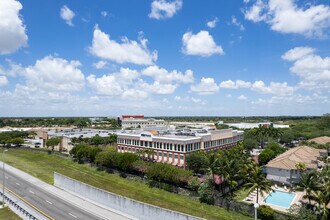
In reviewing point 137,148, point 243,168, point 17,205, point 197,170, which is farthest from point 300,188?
point 137,148

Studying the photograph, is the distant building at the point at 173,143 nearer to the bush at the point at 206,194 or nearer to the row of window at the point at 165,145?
the row of window at the point at 165,145

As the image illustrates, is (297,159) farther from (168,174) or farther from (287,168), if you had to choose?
(168,174)

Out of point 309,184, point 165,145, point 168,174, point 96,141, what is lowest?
point 168,174

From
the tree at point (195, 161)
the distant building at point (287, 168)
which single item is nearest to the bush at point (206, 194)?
the tree at point (195, 161)

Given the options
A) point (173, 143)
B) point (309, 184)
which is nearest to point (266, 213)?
point (309, 184)

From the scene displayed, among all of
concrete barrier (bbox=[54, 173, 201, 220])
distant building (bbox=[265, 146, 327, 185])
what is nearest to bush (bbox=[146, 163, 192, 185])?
concrete barrier (bbox=[54, 173, 201, 220])

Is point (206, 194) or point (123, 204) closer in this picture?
point (123, 204)
